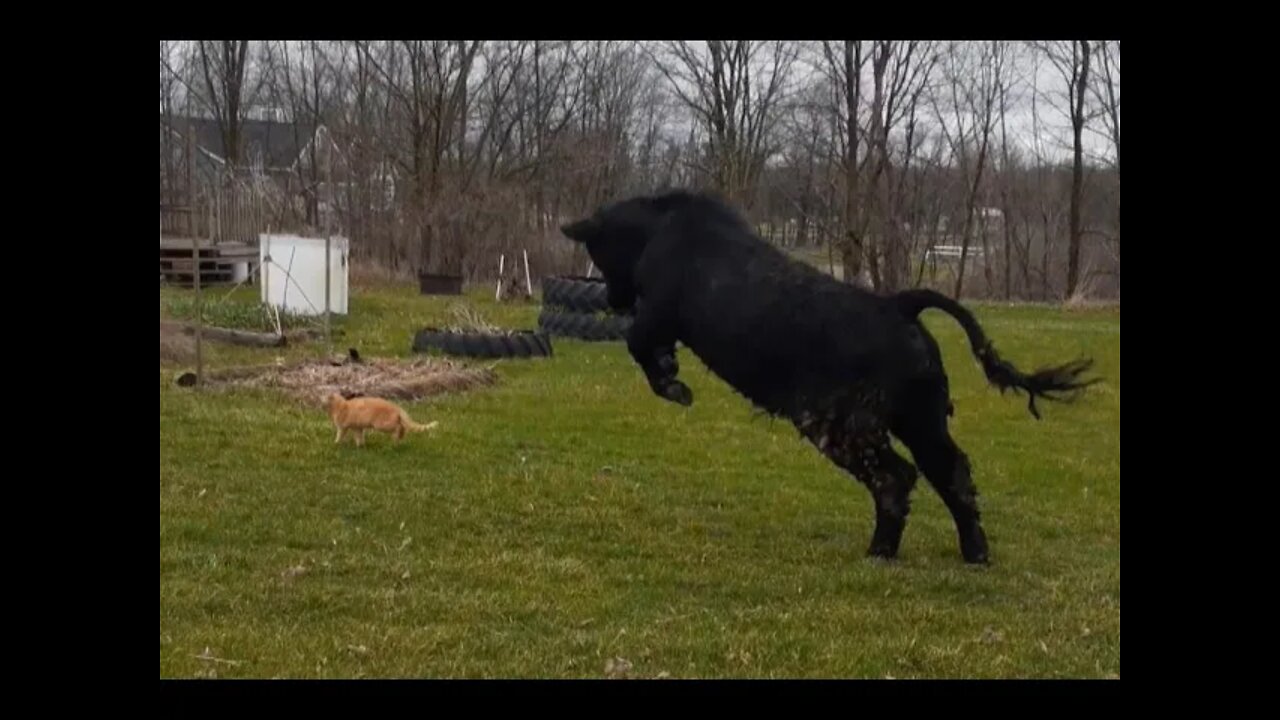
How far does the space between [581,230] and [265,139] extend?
36.5 metres

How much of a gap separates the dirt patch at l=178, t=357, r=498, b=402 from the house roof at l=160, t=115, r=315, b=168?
25482 mm

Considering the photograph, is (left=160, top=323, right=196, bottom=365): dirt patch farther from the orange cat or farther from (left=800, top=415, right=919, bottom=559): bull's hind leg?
(left=800, top=415, right=919, bottom=559): bull's hind leg

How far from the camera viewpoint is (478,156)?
28297mm

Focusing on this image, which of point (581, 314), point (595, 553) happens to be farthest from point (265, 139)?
point (595, 553)

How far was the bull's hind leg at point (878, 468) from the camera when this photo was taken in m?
6.46

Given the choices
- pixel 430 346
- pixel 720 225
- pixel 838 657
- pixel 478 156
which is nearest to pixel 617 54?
pixel 478 156

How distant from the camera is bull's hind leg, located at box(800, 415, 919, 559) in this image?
6.46m

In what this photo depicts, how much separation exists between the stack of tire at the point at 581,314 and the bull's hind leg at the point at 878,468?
1060 cm

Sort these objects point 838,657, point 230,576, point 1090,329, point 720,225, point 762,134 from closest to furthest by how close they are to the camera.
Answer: point 838,657
point 230,576
point 720,225
point 1090,329
point 762,134

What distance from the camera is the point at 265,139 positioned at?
1577 inches

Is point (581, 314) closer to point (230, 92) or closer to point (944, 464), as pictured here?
point (944, 464)
